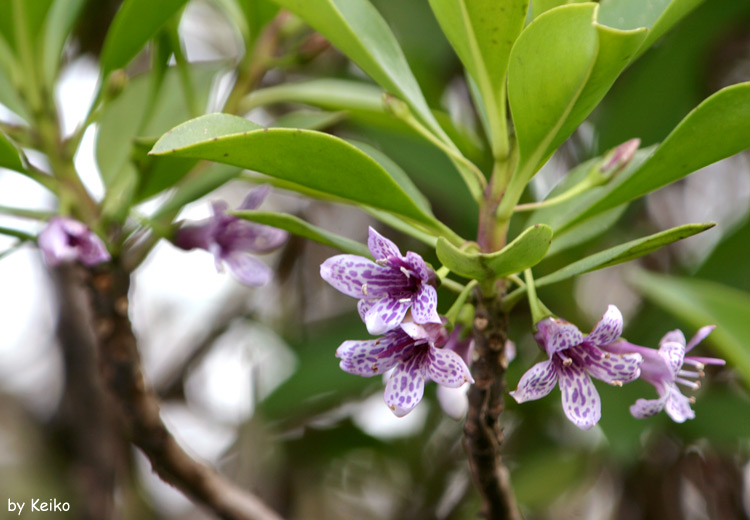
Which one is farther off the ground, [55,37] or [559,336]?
[55,37]

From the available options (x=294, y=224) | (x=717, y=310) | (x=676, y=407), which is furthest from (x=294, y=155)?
(x=717, y=310)

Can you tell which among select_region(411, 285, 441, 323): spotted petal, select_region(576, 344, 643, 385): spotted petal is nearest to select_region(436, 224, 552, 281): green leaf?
select_region(411, 285, 441, 323): spotted petal

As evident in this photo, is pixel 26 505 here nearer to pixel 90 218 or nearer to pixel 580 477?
pixel 90 218

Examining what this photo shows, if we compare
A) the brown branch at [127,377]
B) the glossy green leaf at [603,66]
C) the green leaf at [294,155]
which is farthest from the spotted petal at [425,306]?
the brown branch at [127,377]

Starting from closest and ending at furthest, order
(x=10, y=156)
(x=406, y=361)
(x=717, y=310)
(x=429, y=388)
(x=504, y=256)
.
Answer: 1. (x=504, y=256)
2. (x=406, y=361)
3. (x=10, y=156)
4. (x=717, y=310)
5. (x=429, y=388)

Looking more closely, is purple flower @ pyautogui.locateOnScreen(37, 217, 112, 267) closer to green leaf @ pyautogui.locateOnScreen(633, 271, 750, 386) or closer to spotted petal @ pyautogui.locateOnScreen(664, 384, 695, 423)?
spotted petal @ pyautogui.locateOnScreen(664, 384, 695, 423)

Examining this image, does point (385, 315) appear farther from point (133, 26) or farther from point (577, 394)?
point (133, 26)
